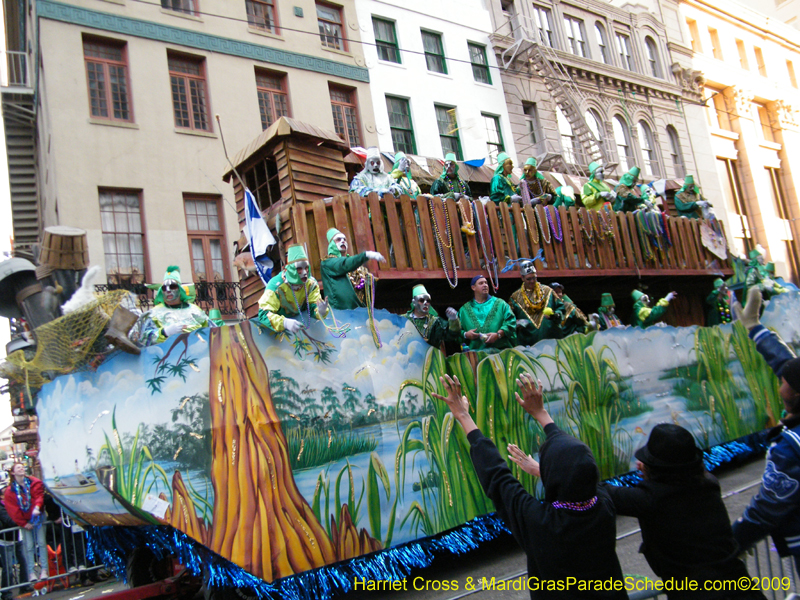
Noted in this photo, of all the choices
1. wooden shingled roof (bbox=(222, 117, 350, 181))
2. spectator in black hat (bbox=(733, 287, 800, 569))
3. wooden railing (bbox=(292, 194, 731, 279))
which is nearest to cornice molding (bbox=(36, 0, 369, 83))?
wooden shingled roof (bbox=(222, 117, 350, 181))

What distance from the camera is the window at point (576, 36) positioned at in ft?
78.9

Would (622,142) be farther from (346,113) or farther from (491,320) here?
(491,320)

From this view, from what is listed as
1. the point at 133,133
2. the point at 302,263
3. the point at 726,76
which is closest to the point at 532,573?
the point at 302,263

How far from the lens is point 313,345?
588 centimetres

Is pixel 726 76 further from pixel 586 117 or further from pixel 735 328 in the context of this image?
pixel 735 328

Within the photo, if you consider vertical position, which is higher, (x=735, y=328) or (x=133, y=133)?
(x=133, y=133)

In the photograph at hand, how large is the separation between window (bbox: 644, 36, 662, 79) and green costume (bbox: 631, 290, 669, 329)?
64.0 ft

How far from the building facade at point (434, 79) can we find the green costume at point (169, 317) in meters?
12.6

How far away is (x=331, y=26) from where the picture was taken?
18.6 m

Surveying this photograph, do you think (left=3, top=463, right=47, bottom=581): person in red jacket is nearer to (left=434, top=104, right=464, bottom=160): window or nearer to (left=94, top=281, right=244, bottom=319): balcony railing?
(left=94, top=281, right=244, bottom=319): balcony railing

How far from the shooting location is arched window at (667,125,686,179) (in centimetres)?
2605

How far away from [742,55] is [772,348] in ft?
105

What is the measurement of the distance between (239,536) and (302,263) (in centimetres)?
244

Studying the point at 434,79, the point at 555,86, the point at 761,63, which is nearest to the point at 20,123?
the point at 434,79
